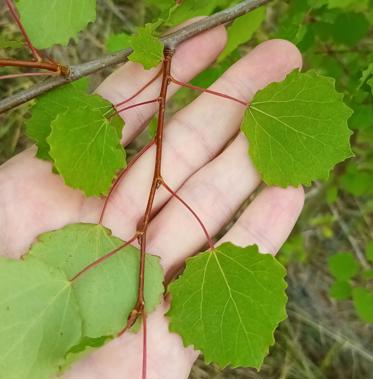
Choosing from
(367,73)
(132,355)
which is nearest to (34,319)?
(132,355)

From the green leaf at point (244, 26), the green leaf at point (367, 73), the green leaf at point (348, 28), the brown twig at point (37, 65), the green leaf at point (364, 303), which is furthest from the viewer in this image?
the green leaf at point (364, 303)

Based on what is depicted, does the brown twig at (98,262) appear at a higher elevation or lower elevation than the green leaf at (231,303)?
higher

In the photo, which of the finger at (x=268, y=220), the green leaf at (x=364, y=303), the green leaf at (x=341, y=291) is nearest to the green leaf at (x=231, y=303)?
the finger at (x=268, y=220)

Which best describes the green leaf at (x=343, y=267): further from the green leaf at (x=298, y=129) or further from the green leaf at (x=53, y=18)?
the green leaf at (x=53, y=18)

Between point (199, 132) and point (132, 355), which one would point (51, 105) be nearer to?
point (199, 132)

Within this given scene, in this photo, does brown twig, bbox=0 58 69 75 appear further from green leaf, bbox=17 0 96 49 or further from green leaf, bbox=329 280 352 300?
green leaf, bbox=329 280 352 300

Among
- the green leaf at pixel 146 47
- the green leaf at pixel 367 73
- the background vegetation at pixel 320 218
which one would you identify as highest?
the green leaf at pixel 146 47
